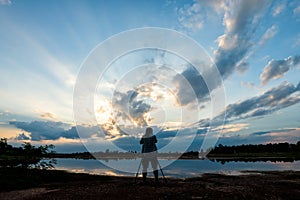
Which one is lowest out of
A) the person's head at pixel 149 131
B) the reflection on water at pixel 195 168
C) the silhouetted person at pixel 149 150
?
the reflection on water at pixel 195 168

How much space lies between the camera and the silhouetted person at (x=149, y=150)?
1689 centimetres

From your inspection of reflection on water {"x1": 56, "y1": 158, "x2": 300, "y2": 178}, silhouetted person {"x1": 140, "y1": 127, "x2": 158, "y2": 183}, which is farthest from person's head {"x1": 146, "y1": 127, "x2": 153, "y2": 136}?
reflection on water {"x1": 56, "y1": 158, "x2": 300, "y2": 178}

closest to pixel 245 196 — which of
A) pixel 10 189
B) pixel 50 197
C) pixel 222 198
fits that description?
pixel 222 198

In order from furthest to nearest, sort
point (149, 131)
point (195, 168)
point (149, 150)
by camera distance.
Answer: point (195, 168), point (149, 131), point (149, 150)

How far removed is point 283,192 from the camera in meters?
13.5

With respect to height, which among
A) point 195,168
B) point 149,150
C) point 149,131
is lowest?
point 195,168

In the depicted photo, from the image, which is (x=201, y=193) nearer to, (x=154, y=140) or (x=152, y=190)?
(x=152, y=190)

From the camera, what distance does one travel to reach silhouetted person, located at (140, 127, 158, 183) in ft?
55.4

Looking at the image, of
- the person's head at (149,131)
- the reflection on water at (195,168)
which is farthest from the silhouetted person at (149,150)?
the reflection on water at (195,168)

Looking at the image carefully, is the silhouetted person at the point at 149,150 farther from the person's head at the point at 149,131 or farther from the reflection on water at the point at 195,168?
the reflection on water at the point at 195,168

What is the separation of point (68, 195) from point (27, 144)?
1144 cm

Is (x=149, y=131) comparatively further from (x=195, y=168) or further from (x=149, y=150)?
(x=195, y=168)

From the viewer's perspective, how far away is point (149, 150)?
1709 cm

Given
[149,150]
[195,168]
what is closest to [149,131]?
[149,150]
